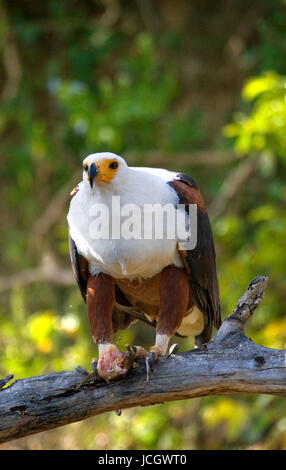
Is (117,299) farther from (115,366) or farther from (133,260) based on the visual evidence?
(115,366)

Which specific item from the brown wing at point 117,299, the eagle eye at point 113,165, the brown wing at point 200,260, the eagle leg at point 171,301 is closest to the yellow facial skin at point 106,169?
the eagle eye at point 113,165

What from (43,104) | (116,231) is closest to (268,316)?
(116,231)

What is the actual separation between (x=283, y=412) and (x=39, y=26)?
5.96 meters

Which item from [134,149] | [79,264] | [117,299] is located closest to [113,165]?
[79,264]

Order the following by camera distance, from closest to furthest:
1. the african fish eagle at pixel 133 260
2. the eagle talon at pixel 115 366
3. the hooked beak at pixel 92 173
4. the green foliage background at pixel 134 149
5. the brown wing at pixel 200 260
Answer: the eagle talon at pixel 115 366 → the hooked beak at pixel 92 173 → the african fish eagle at pixel 133 260 → the brown wing at pixel 200 260 → the green foliage background at pixel 134 149

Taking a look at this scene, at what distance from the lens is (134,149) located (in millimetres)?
8023

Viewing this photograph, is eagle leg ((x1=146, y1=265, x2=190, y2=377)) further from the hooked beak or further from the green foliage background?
the green foliage background

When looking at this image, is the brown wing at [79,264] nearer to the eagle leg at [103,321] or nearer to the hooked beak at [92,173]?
the eagle leg at [103,321]

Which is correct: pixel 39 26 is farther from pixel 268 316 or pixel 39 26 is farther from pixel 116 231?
pixel 116 231

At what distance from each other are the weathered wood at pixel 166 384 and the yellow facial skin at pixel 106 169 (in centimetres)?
95

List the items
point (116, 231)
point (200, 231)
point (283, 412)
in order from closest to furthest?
point (116, 231)
point (200, 231)
point (283, 412)

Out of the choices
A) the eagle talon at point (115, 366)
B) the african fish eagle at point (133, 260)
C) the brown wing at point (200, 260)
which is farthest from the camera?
the brown wing at point (200, 260)

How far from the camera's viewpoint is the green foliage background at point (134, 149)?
6602 millimetres
